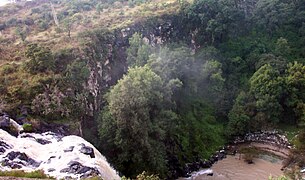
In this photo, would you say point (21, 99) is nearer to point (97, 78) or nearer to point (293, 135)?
point (97, 78)

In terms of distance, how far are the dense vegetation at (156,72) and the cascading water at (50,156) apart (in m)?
4.07

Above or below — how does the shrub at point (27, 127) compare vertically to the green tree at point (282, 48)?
below

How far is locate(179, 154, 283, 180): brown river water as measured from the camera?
34500 millimetres

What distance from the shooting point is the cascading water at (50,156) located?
21547mm

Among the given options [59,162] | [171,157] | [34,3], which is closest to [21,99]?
[59,162]

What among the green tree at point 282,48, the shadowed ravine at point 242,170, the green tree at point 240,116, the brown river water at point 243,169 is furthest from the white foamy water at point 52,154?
the green tree at point 282,48

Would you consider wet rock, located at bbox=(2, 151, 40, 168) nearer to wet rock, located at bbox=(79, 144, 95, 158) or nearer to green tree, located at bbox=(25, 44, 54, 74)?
wet rock, located at bbox=(79, 144, 95, 158)

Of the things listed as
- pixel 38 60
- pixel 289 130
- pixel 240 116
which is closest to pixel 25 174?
pixel 38 60

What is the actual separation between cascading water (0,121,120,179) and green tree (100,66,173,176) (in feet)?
13.6

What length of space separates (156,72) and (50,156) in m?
14.8

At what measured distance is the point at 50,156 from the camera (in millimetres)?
23344

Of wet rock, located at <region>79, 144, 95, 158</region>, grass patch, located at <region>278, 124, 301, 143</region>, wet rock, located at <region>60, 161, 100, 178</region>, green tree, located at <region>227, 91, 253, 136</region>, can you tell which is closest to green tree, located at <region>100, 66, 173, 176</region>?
wet rock, located at <region>79, 144, 95, 158</region>

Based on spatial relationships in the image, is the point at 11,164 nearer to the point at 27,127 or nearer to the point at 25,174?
the point at 25,174

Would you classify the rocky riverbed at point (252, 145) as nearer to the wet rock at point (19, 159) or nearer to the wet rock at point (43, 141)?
the wet rock at point (43, 141)
